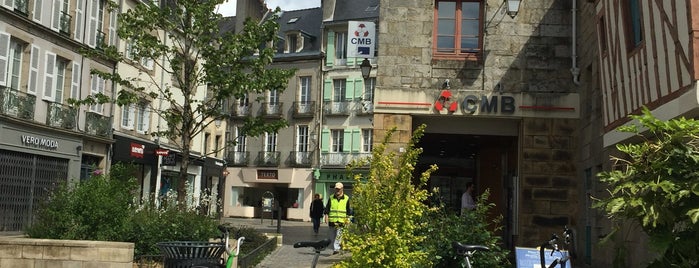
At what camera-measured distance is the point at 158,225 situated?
11188 millimetres

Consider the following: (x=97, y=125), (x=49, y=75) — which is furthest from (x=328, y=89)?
(x=49, y=75)

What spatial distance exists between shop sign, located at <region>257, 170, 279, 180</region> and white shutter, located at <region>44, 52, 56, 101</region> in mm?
25199

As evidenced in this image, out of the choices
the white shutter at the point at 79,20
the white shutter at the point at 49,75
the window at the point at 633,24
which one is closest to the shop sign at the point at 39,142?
the white shutter at the point at 49,75

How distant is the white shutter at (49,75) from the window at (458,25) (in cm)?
1270

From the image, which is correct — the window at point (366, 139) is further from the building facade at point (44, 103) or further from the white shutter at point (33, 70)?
the white shutter at point (33, 70)

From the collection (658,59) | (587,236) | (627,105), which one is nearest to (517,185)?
(587,236)

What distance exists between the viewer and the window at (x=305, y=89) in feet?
153

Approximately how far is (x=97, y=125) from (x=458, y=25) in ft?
48.2

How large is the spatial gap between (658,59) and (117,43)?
2140 centimetres

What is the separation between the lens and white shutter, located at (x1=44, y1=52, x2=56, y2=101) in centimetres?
2214

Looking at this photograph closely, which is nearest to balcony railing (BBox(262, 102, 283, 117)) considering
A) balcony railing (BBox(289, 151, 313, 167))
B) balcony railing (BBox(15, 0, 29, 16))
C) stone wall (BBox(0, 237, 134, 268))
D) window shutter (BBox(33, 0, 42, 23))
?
balcony railing (BBox(289, 151, 313, 167))

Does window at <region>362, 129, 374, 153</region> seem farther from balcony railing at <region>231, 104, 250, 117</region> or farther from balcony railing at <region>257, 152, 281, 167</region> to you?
balcony railing at <region>231, 104, 250, 117</region>

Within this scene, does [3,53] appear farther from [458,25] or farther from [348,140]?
[348,140]

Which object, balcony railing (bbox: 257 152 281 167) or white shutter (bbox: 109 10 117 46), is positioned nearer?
white shutter (bbox: 109 10 117 46)
